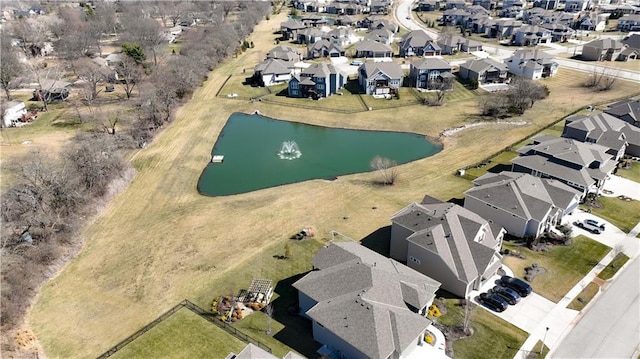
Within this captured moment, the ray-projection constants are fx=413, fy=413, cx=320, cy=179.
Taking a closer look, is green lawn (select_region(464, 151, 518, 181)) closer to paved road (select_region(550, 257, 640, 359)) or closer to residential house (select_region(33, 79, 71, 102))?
paved road (select_region(550, 257, 640, 359))

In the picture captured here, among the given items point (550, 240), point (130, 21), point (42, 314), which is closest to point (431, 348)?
point (550, 240)

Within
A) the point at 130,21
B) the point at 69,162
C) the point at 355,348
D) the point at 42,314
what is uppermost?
the point at 130,21

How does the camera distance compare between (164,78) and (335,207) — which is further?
(164,78)

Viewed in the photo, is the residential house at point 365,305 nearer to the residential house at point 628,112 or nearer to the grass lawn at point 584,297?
the grass lawn at point 584,297

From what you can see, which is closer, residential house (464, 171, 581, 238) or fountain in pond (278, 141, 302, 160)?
residential house (464, 171, 581, 238)

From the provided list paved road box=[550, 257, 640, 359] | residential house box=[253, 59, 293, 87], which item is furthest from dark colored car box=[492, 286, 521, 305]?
residential house box=[253, 59, 293, 87]

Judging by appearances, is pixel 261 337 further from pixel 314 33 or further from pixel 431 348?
pixel 314 33

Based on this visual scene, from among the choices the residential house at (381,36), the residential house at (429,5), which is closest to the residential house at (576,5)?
the residential house at (429,5)
